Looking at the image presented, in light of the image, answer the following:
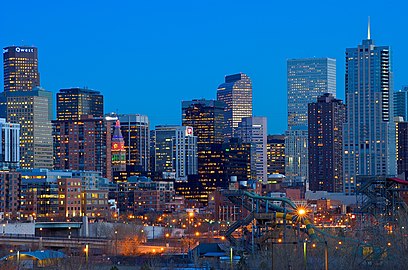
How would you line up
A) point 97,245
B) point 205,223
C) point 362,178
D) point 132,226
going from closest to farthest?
point 362,178 → point 97,245 → point 132,226 → point 205,223

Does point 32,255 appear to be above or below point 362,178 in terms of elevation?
below

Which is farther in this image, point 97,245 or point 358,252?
point 97,245

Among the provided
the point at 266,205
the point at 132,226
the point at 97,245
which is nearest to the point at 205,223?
the point at 132,226

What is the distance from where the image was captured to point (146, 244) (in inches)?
5512

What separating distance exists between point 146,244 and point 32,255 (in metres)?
38.1

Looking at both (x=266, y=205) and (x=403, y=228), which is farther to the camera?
(x=266, y=205)

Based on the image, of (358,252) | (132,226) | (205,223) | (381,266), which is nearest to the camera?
(381,266)

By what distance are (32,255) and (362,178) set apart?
29.8m

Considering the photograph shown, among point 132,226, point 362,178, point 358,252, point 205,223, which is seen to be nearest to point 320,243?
point 358,252

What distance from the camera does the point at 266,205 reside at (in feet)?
296

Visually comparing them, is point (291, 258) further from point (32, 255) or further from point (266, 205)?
point (32, 255)

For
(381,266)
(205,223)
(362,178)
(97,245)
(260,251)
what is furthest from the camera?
(205,223)

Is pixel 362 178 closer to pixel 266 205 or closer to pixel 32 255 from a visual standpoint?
pixel 266 205

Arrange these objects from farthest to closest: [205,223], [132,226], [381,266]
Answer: [205,223], [132,226], [381,266]
